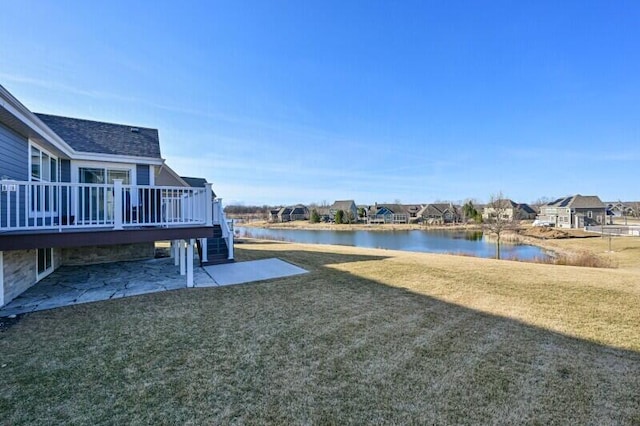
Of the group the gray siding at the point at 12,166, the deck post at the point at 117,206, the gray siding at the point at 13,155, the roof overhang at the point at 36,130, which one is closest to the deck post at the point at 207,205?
the deck post at the point at 117,206

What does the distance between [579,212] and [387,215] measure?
101 feet

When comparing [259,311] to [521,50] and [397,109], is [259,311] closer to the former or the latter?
[521,50]

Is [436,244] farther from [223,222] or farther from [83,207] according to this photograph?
[83,207]

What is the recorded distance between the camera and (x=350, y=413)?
2576 mm

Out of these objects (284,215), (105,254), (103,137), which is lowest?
(105,254)

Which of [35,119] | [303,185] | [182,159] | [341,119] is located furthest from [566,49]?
[303,185]

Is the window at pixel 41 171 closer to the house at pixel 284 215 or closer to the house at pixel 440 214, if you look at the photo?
the house at pixel 440 214

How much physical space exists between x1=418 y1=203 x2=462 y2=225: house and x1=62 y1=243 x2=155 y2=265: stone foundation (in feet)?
181

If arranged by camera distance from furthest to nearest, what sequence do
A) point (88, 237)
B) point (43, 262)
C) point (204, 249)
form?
point (204, 249), point (43, 262), point (88, 237)

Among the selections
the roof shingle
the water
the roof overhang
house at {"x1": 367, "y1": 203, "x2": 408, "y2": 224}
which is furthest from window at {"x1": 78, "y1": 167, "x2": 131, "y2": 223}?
house at {"x1": 367, "y1": 203, "x2": 408, "y2": 224}

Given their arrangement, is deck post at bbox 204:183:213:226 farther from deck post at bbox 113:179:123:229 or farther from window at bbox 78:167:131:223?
window at bbox 78:167:131:223

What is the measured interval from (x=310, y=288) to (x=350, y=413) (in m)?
4.22

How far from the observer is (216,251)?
33.3 feet

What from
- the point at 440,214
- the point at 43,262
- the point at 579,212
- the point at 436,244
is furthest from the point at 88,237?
the point at 440,214
